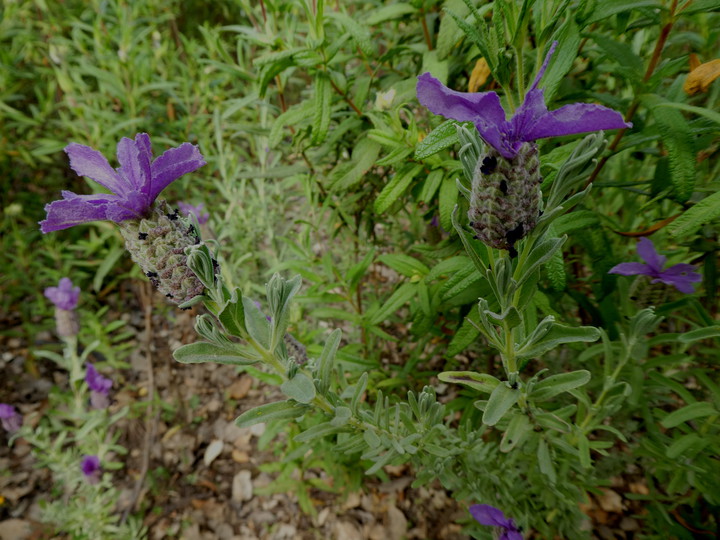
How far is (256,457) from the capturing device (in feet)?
6.50

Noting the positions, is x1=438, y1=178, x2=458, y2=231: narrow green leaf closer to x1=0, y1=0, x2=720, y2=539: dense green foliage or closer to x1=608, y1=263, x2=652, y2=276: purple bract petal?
x1=0, y1=0, x2=720, y2=539: dense green foliage

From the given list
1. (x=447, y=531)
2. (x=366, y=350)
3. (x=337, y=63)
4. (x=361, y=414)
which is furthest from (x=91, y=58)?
(x=447, y=531)

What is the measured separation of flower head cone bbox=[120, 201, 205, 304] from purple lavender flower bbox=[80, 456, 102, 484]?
4.00ft

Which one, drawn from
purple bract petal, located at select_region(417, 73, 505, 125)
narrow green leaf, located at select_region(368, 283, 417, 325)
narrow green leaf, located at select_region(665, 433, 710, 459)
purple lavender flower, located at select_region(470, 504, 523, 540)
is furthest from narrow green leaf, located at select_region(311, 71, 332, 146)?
narrow green leaf, located at select_region(665, 433, 710, 459)

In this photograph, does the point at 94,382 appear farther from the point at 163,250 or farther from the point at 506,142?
the point at 506,142

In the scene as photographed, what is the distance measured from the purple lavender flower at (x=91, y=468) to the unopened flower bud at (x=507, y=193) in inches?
63.8

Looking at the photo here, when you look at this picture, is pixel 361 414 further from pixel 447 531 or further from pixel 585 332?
pixel 447 531

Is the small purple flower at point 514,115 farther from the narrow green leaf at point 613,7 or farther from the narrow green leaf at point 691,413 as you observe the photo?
the narrow green leaf at point 691,413

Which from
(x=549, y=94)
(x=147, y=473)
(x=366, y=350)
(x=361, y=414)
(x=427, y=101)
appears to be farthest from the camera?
(x=147, y=473)

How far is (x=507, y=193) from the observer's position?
1.74 feet

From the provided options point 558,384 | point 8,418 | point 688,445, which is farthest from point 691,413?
point 8,418

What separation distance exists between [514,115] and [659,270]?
728 millimetres

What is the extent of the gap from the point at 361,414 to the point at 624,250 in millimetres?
959

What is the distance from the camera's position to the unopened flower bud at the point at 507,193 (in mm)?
532
